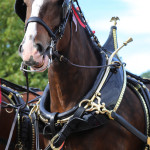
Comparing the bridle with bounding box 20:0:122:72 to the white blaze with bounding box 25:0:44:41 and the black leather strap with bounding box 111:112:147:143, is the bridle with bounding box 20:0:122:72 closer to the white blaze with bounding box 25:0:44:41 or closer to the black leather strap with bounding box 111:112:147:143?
the white blaze with bounding box 25:0:44:41

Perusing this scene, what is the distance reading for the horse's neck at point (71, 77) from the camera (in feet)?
8.70

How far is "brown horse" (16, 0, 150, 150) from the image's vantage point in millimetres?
2287

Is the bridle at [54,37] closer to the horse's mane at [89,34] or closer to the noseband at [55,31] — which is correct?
the noseband at [55,31]

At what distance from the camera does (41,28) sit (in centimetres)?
229

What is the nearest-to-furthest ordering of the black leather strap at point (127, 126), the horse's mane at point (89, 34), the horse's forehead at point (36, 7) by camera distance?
the horse's forehead at point (36, 7) → the black leather strap at point (127, 126) → the horse's mane at point (89, 34)

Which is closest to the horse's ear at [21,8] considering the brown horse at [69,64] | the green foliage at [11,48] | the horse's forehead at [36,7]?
the brown horse at [69,64]

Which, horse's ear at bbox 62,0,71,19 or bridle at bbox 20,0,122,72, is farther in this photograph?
horse's ear at bbox 62,0,71,19

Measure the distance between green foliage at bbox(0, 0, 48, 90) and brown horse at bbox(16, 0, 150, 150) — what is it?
6.97 m

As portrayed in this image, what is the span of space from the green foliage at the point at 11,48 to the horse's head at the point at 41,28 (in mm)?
7304

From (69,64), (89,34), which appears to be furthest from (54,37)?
(89,34)

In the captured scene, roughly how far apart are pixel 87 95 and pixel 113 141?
44 centimetres

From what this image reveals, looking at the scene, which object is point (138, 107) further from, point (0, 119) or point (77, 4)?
point (0, 119)

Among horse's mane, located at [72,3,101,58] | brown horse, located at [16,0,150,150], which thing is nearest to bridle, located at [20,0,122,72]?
brown horse, located at [16,0,150,150]

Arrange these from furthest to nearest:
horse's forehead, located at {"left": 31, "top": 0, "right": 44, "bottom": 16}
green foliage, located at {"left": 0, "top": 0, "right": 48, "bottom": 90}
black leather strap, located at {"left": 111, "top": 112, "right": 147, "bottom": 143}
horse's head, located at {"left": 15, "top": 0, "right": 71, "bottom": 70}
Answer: green foliage, located at {"left": 0, "top": 0, "right": 48, "bottom": 90}, black leather strap, located at {"left": 111, "top": 112, "right": 147, "bottom": 143}, horse's forehead, located at {"left": 31, "top": 0, "right": 44, "bottom": 16}, horse's head, located at {"left": 15, "top": 0, "right": 71, "bottom": 70}
